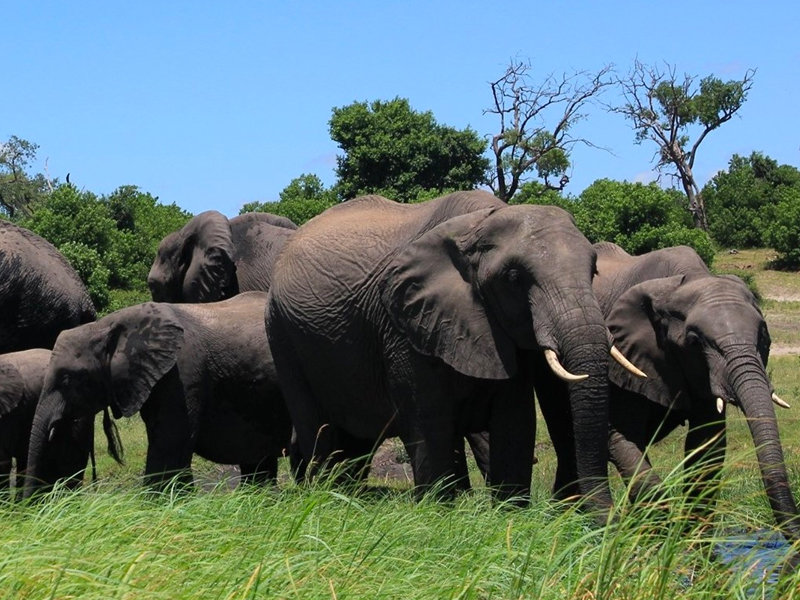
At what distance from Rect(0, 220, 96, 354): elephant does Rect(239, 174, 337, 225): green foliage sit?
1719cm

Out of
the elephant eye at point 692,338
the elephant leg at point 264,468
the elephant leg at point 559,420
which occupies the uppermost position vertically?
the elephant eye at point 692,338

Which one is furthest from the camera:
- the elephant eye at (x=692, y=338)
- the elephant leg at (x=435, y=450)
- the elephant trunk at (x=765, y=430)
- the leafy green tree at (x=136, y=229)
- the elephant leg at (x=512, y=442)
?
the leafy green tree at (x=136, y=229)

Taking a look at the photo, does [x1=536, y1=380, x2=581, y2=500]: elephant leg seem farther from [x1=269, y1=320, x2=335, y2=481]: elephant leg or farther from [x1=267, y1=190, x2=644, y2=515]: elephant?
[x1=269, y1=320, x2=335, y2=481]: elephant leg

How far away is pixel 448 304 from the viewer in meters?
7.62

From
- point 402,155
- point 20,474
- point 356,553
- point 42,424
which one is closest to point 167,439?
point 42,424

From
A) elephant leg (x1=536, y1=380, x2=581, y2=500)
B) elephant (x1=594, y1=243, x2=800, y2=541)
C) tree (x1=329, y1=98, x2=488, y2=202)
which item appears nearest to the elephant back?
elephant (x1=594, y1=243, x2=800, y2=541)

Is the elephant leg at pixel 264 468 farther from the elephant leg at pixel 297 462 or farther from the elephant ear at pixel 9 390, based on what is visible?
the elephant ear at pixel 9 390

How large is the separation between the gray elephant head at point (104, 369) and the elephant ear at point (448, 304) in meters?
2.47

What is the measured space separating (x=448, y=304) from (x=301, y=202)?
937 inches

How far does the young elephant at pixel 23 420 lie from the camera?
10531 millimetres

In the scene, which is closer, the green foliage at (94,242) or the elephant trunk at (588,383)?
the elephant trunk at (588,383)

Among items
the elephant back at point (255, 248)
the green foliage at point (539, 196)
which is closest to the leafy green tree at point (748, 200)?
the green foliage at point (539, 196)

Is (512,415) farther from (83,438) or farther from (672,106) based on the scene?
(672,106)

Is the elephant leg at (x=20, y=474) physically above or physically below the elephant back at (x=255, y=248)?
below
